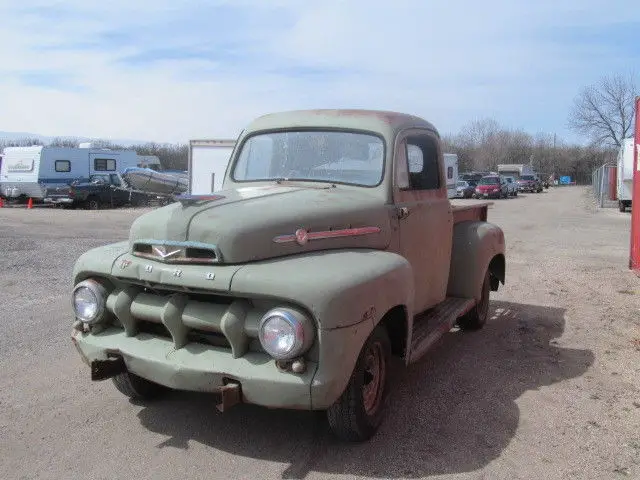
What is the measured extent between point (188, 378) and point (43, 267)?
7.87m

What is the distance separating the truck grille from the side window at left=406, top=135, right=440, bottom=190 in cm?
204

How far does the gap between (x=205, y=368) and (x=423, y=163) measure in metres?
2.72

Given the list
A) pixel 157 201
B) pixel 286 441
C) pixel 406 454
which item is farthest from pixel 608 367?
pixel 157 201

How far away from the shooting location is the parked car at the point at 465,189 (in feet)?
137

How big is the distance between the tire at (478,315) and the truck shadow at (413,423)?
79 centimetres

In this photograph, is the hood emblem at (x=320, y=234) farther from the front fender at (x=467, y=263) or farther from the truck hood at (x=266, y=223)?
the front fender at (x=467, y=263)

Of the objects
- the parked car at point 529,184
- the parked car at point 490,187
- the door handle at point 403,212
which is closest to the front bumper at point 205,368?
the door handle at point 403,212

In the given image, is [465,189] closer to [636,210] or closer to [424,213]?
[636,210]

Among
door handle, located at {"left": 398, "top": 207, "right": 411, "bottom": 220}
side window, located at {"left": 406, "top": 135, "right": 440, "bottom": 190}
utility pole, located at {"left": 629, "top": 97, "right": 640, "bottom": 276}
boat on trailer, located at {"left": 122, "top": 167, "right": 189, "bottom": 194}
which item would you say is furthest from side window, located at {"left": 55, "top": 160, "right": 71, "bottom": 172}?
door handle, located at {"left": 398, "top": 207, "right": 411, "bottom": 220}

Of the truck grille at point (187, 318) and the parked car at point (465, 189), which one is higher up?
the parked car at point (465, 189)

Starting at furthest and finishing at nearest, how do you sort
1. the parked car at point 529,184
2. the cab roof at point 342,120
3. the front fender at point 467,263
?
1. the parked car at point 529,184
2. the front fender at point 467,263
3. the cab roof at point 342,120

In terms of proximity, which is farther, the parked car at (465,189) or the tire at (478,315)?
the parked car at (465,189)

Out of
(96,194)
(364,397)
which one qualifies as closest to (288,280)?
(364,397)

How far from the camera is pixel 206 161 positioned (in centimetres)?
1795
